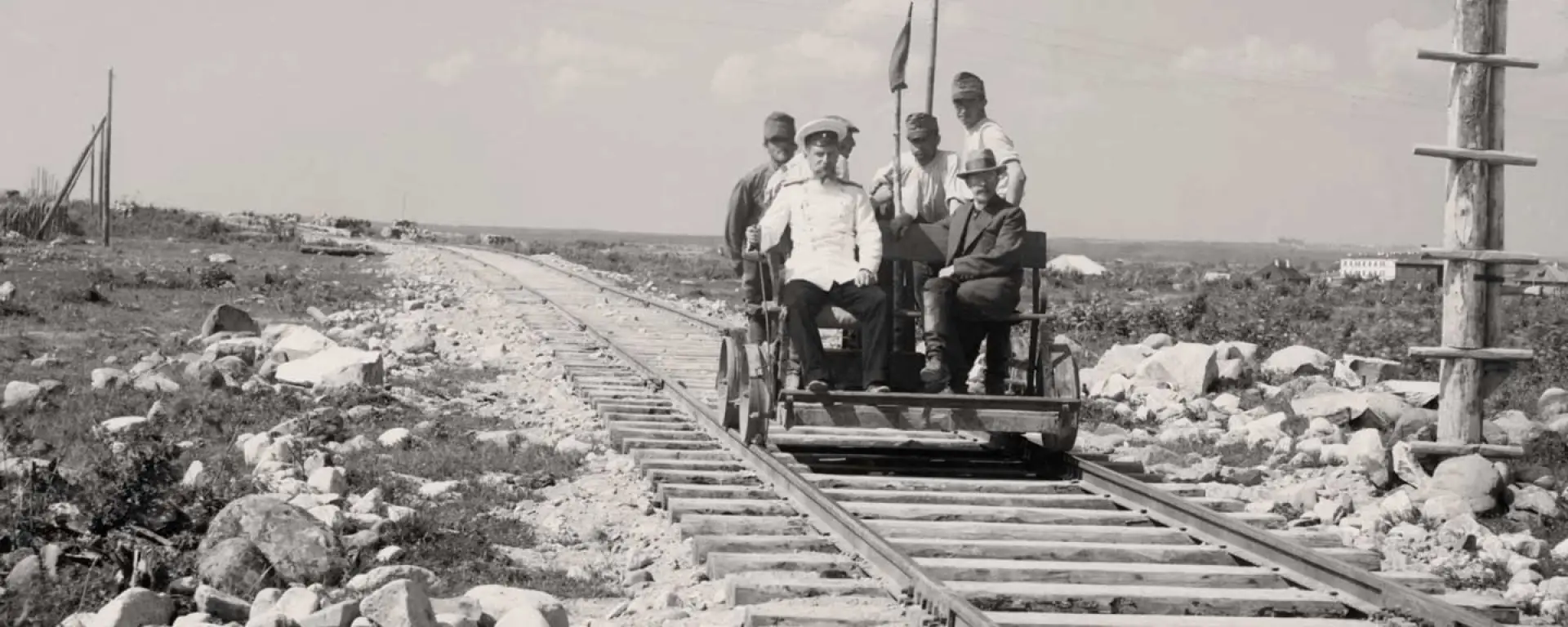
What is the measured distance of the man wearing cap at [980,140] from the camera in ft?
30.3

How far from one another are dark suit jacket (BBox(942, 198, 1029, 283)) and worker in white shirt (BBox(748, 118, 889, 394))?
0.49 m

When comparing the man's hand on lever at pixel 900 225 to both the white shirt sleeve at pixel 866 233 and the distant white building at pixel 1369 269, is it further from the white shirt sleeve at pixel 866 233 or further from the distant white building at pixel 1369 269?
the distant white building at pixel 1369 269

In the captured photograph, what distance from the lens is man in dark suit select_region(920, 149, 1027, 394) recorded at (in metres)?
8.82

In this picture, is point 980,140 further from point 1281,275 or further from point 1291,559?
point 1281,275

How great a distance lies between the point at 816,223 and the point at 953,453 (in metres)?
1.83

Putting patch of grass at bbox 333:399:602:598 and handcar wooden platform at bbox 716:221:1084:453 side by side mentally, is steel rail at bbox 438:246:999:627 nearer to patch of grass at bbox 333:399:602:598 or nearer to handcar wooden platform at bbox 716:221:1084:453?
handcar wooden platform at bbox 716:221:1084:453

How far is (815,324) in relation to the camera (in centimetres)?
909

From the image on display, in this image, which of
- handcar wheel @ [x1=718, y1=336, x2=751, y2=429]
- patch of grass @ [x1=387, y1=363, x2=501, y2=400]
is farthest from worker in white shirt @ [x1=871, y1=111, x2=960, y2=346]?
patch of grass @ [x1=387, y1=363, x2=501, y2=400]

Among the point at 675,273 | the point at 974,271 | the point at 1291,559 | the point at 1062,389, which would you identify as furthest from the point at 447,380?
the point at 675,273

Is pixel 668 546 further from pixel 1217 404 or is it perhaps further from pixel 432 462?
pixel 1217 404

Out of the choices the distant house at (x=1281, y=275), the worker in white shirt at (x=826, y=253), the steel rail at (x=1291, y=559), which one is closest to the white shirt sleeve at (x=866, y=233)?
the worker in white shirt at (x=826, y=253)

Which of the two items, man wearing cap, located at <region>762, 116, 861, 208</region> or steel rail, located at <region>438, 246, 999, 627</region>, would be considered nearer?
steel rail, located at <region>438, 246, 999, 627</region>

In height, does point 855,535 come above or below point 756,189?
below

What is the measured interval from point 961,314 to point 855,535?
8.88ft
